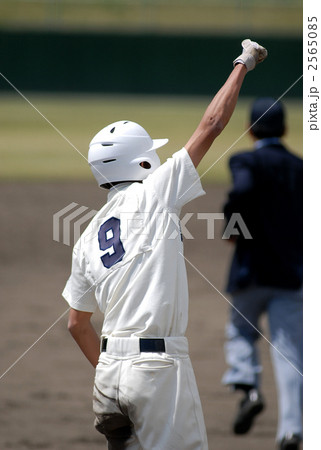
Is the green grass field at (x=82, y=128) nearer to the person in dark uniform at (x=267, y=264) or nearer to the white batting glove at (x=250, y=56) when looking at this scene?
the person in dark uniform at (x=267, y=264)

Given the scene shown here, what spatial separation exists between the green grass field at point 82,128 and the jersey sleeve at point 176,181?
927 centimetres

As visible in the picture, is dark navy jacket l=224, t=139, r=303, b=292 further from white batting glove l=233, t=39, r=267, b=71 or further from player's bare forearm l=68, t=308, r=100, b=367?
player's bare forearm l=68, t=308, r=100, b=367

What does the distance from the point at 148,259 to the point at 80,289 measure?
1.04 feet

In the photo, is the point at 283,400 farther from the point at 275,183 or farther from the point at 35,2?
the point at 35,2

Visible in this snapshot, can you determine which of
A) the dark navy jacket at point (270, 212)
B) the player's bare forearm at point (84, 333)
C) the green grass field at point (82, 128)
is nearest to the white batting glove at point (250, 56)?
the player's bare forearm at point (84, 333)

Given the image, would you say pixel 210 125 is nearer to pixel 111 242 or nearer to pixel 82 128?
pixel 111 242

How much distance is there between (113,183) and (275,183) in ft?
5.34

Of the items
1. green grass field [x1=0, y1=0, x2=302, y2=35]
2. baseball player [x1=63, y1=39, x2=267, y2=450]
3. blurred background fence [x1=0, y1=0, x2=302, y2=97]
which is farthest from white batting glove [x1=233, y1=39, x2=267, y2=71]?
green grass field [x1=0, y1=0, x2=302, y2=35]

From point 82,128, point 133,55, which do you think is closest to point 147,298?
point 82,128

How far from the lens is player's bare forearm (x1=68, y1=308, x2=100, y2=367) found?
108 inches

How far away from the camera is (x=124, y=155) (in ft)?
8.80
